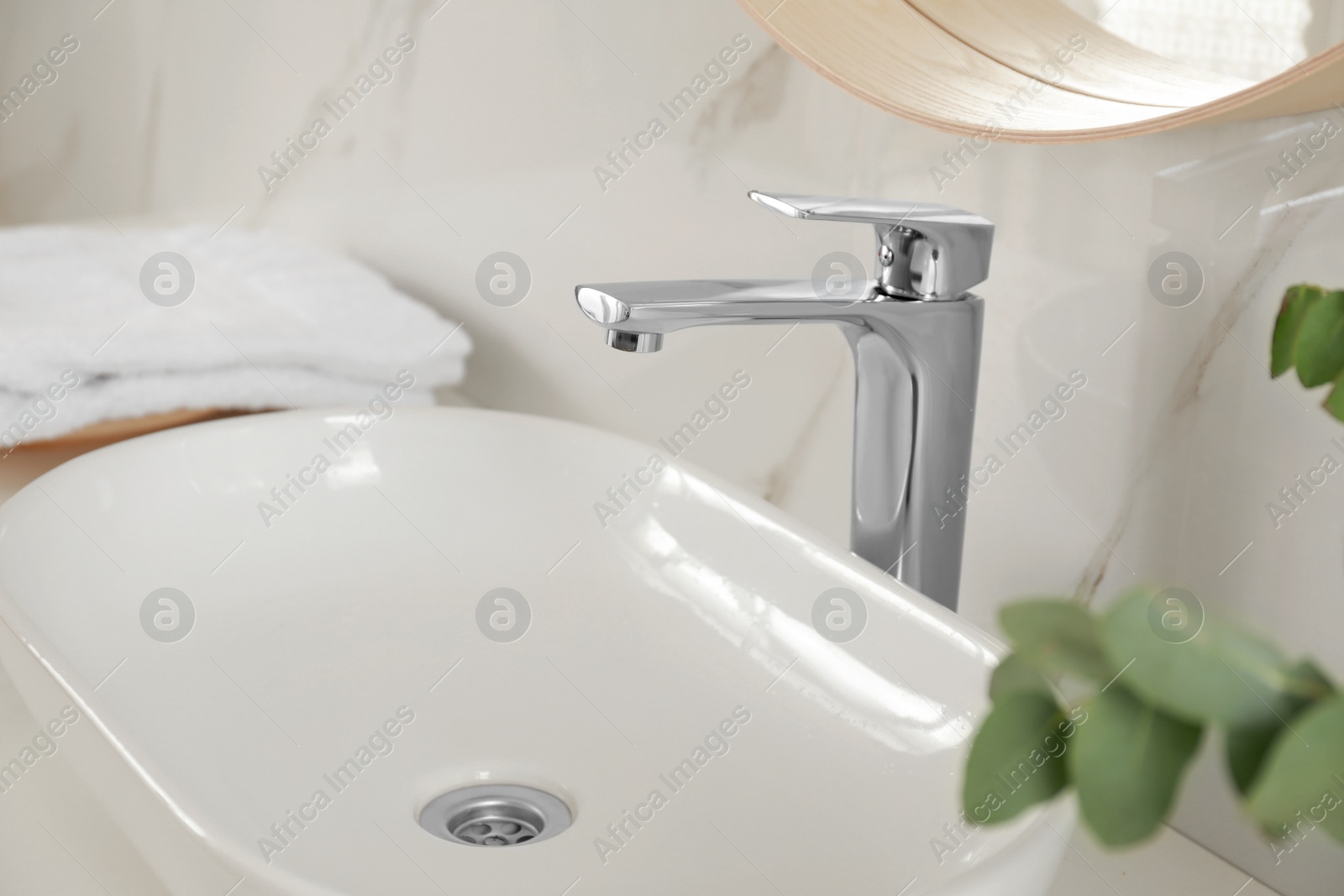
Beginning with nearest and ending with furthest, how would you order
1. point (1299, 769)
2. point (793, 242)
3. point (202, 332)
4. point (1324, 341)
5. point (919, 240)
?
point (1299, 769) → point (1324, 341) → point (919, 240) → point (793, 242) → point (202, 332)

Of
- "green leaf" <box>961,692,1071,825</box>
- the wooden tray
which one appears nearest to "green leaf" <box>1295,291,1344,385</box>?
"green leaf" <box>961,692,1071,825</box>

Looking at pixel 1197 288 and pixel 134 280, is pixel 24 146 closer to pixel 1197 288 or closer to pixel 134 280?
pixel 134 280

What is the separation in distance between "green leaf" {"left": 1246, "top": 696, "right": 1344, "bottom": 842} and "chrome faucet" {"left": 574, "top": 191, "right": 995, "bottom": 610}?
1.25 feet

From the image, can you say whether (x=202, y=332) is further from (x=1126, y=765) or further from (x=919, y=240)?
(x=1126, y=765)

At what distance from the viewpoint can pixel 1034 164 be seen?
0.60 metres

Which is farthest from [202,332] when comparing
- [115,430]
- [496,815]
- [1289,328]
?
[1289,328]

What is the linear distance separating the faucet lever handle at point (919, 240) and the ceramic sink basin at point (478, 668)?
0.43 feet

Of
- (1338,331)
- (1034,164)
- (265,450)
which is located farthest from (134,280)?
(1338,331)

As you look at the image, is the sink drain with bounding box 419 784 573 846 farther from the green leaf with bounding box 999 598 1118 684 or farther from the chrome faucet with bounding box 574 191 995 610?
the green leaf with bounding box 999 598 1118 684

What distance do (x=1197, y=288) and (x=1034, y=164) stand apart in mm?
117

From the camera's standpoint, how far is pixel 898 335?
0.53 metres

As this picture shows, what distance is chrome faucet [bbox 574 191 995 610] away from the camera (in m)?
0.50

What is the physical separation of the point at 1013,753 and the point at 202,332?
844mm

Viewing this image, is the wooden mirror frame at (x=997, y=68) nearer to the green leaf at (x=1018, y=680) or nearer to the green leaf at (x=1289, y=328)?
the green leaf at (x=1289, y=328)
